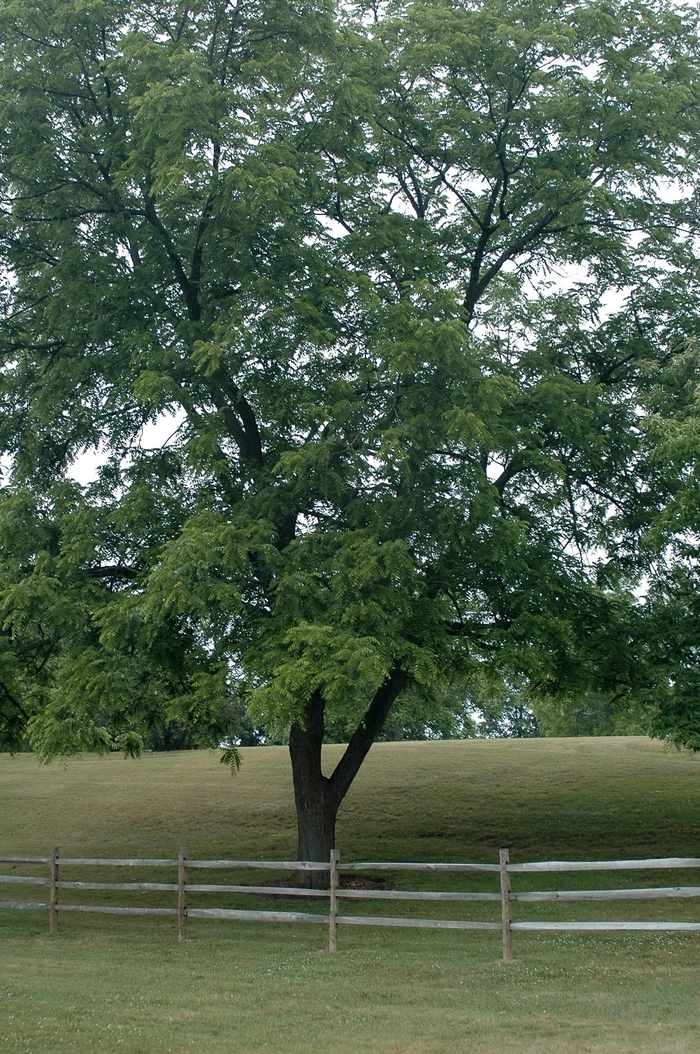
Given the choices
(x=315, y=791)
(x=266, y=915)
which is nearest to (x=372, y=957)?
(x=266, y=915)

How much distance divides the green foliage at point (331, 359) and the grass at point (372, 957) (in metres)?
3.22

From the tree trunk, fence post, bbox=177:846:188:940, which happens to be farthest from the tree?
fence post, bbox=177:846:188:940

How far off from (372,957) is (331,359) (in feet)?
30.5

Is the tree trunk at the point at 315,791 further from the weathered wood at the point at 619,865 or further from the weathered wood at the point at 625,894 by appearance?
the weathered wood at the point at 625,894

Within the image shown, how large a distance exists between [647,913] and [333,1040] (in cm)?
994

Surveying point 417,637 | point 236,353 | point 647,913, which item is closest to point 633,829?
point 647,913

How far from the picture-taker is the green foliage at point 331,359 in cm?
1512

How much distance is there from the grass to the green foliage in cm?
322

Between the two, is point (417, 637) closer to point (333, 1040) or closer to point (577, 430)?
point (577, 430)

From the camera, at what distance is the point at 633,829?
84.5 ft

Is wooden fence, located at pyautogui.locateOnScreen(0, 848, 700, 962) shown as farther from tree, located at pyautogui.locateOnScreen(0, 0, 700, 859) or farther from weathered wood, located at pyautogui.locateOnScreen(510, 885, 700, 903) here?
tree, located at pyautogui.locateOnScreen(0, 0, 700, 859)

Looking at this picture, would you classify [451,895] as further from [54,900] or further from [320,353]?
[320,353]

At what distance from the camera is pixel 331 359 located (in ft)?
57.2

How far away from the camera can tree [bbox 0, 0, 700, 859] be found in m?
15.2
